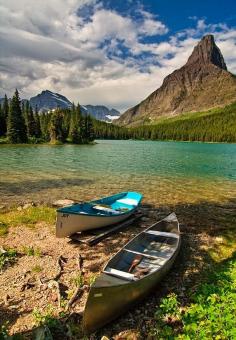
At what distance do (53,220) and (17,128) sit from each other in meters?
90.4

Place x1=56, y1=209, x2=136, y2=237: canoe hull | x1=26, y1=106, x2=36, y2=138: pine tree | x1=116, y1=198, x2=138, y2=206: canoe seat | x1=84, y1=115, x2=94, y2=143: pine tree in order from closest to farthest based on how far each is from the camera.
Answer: x1=56, y1=209, x2=136, y2=237: canoe hull → x1=116, y1=198, x2=138, y2=206: canoe seat → x1=26, y1=106, x2=36, y2=138: pine tree → x1=84, y1=115, x2=94, y2=143: pine tree

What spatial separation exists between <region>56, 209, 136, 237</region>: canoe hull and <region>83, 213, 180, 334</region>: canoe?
11.5ft

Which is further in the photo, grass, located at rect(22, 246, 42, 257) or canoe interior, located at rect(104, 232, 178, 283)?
grass, located at rect(22, 246, 42, 257)

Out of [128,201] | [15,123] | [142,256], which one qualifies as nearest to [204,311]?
[142,256]

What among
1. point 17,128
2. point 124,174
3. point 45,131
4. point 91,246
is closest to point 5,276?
point 91,246

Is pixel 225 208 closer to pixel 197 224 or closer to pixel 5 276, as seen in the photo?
pixel 197 224

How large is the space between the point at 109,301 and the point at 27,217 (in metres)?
11.8

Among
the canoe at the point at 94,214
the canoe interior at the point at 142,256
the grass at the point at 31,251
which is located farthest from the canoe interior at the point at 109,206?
the canoe interior at the point at 142,256

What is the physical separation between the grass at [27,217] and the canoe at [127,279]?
7659 mm

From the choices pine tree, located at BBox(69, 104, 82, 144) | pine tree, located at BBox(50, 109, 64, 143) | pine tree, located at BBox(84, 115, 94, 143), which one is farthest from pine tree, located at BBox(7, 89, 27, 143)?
pine tree, located at BBox(84, 115, 94, 143)

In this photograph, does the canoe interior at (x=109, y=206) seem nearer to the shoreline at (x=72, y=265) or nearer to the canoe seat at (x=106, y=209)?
the canoe seat at (x=106, y=209)

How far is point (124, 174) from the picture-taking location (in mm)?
40188

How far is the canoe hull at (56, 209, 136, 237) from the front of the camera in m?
14.2

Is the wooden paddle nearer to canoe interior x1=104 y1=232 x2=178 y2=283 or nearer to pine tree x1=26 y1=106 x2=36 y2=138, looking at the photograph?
canoe interior x1=104 y1=232 x2=178 y2=283
